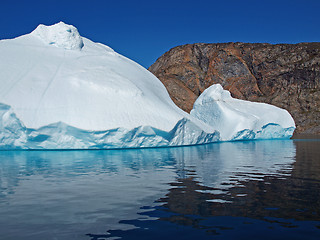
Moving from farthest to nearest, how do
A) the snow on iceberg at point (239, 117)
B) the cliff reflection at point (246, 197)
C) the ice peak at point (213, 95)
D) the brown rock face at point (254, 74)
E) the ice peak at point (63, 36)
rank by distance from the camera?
1. the brown rock face at point (254, 74)
2. the ice peak at point (213, 95)
3. the snow on iceberg at point (239, 117)
4. the ice peak at point (63, 36)
5. the cliff reflection at point (246, 197)

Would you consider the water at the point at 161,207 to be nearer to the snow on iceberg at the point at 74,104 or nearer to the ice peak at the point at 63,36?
the snow on iceberg at the point at 74,104

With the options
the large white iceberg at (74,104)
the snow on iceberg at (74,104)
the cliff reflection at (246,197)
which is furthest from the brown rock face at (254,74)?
the cliff reflection at (246,197)

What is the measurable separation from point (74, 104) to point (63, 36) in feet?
26.8

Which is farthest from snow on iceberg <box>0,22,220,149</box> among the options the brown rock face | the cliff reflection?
the brown rock face

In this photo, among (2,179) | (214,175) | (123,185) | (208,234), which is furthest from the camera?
(214,175)

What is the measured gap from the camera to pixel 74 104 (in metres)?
18.2

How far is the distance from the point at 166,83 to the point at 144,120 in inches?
2445

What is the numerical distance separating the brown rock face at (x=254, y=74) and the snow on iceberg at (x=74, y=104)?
53138mm

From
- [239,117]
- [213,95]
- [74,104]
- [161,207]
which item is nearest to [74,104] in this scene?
[74,104]

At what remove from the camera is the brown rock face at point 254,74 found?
76.9 m

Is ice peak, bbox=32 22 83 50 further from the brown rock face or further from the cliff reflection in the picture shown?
the brown rock face

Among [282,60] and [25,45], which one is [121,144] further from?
[282,60]

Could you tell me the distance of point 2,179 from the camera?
8195 millimetres

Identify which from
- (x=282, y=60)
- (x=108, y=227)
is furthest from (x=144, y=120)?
(x=282, y=60)
